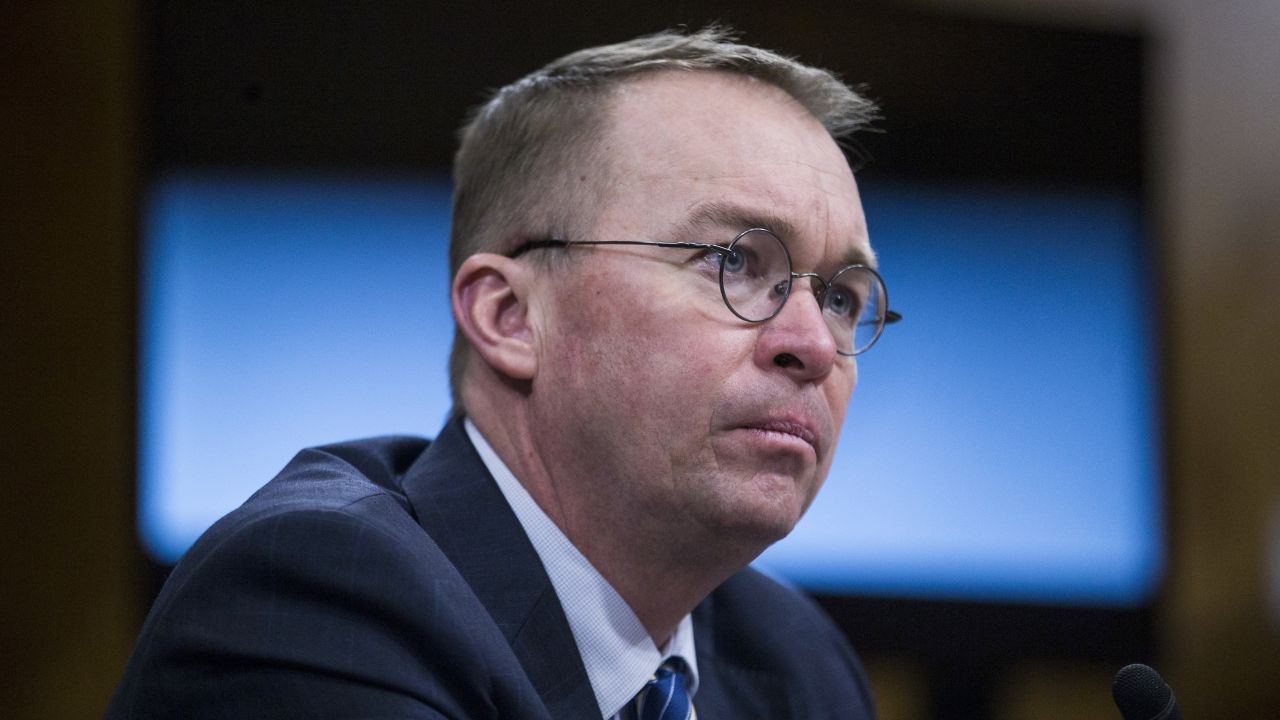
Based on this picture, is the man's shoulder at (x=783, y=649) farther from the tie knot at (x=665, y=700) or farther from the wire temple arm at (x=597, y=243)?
the wire temple arm at (x=597, y=243)

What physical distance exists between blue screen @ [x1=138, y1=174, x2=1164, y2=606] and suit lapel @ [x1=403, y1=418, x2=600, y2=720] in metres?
1.42

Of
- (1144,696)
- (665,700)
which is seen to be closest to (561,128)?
(665,700)

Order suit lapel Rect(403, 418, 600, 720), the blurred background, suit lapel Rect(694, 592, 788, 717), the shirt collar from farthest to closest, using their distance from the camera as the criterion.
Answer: the blurred background, suit lapel Rect(694, 592, 788, 717), the shirt collar, suit lapel Rect(403, 418, 600, 720)

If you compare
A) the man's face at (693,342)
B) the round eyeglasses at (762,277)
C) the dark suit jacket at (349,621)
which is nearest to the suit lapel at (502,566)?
the dark suit jacket at (349,621)

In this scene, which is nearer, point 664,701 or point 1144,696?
point 1144,696

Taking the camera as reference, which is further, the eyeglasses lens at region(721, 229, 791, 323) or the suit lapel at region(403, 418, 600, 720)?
the eyeglasses lens at region(721, 229, 791, 323)

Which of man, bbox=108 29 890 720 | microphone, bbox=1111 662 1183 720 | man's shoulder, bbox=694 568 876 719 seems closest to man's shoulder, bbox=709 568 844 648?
man's shoulder, bbox=694 568 876 719

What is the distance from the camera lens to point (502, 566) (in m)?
1.36

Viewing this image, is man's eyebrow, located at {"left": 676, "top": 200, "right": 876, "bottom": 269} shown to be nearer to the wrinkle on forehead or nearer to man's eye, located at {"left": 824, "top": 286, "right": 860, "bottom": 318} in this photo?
the wrinkle on forehead

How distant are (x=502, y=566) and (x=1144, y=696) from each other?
691 millimetres

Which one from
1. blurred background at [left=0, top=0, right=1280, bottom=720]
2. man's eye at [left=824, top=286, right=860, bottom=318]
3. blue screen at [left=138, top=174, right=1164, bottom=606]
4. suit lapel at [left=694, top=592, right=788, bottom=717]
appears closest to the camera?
man's eye at [left=824, top=286, right=860, bottom=318]

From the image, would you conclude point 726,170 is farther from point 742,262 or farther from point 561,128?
point 561,128

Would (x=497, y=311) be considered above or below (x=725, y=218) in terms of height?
below

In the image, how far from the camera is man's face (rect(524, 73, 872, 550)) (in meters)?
1.38
